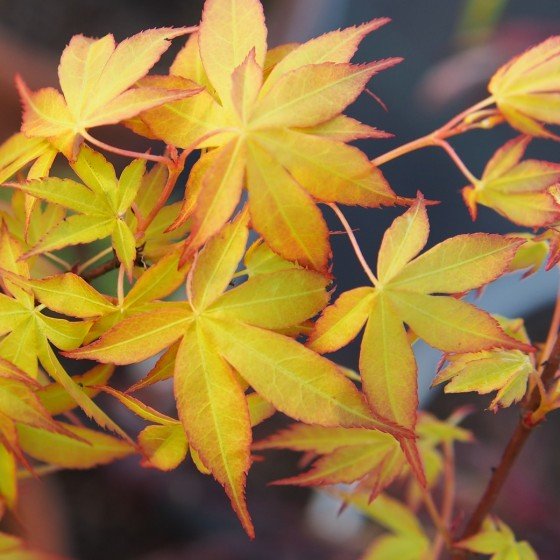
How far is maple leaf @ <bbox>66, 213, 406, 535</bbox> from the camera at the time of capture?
0.38 metres

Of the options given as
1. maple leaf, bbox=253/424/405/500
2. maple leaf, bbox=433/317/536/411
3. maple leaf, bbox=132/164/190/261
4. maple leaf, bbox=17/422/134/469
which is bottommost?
maple leaf, bbox=253/424/405/500

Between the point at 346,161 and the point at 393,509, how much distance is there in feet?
1.75

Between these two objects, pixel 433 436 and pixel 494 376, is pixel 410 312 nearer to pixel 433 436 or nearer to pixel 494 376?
pixel 494 376

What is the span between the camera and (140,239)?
1.53ft

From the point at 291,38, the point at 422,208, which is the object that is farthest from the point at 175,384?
the point at 291,38

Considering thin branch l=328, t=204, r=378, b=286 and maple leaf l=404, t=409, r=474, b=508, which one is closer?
thin branch l=328, t=204, r=378, b=286

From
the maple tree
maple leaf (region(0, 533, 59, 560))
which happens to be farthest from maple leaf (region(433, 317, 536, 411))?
maple leaf (region(0, 533, 59, 560))

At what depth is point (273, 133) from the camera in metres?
0.39

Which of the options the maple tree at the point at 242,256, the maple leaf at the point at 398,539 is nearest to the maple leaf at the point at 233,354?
the maple tree at the point at 242,256

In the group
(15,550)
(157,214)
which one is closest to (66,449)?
A: (15,550)

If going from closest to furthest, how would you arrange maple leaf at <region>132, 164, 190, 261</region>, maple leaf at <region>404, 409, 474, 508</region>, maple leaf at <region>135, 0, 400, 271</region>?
maple leaf at <region>135, 0, 400, 271</region>
maple leaf at <region>132, 164, 190, 261</region>
maple leaf at <region>404, 409, 474, 508</region>

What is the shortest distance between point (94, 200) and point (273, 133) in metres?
0.12

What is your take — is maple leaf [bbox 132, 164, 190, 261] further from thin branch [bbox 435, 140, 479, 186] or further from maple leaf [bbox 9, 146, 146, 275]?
thin branch [bbox 435, 140, 479, 186]

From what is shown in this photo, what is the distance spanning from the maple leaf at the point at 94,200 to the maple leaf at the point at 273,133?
0.12 ft
